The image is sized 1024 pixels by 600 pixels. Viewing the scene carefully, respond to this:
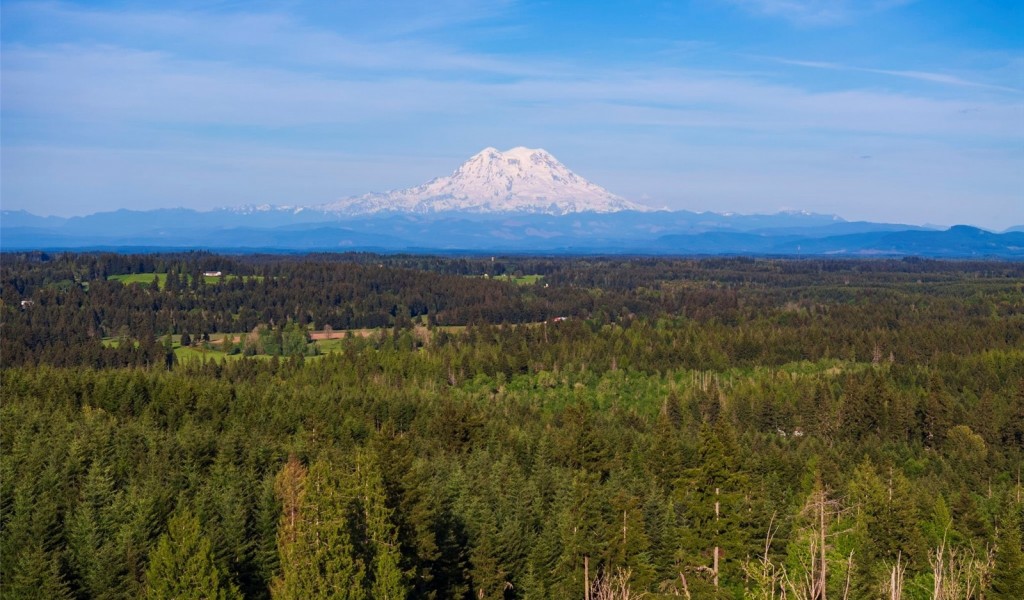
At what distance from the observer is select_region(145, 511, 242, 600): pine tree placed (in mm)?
27484

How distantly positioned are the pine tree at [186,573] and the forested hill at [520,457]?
0.10 meters

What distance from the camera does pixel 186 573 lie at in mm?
27500

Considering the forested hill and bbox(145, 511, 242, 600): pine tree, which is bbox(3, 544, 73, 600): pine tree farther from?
bbox(145, 511, 242, 600): pine tree

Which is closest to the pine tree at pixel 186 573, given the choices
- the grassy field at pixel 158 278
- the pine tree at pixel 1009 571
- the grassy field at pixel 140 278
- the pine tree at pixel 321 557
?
the pine tree at pixel 321 557

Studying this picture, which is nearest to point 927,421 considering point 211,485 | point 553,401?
point 553,401

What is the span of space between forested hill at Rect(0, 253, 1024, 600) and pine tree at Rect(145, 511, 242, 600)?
0.10m

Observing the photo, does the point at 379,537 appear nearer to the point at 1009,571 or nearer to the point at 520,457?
the point at 1009,571

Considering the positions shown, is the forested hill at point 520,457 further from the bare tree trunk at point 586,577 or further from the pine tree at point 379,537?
the bare tree trunk at point 586,577

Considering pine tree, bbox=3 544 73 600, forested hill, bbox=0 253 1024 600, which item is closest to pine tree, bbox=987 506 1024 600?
forested hill, bbox=0 253 1024 600

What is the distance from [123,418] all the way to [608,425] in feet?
122

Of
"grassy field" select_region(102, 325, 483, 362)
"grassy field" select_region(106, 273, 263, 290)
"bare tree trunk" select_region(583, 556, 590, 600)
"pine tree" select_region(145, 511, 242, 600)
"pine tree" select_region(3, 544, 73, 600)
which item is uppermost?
"grassy field" select_region(106, 273, 263, 290)

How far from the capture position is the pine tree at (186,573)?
90.2 feet

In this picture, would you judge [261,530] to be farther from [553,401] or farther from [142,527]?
[553,401]

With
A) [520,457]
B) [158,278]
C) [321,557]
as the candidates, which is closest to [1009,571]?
[321,557]
